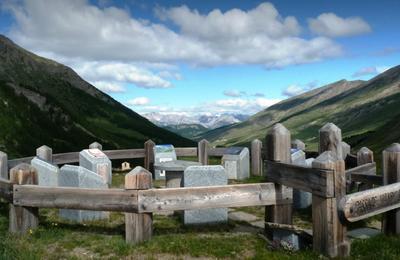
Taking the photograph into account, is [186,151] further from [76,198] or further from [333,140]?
[76,198]

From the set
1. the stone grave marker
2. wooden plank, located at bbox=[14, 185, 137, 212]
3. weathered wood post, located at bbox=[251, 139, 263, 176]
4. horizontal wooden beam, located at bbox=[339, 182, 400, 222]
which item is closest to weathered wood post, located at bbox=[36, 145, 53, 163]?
the stone grave marker

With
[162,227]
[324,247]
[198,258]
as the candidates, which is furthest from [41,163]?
[324,247]

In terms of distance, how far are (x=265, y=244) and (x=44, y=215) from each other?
690 cm

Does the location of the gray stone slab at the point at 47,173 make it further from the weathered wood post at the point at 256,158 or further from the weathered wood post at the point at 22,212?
the weathered wood post at the point at 256,158

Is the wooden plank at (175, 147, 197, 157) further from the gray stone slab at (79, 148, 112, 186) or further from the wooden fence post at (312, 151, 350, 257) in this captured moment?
the wooden fence post at (312, 151, 350, 257)

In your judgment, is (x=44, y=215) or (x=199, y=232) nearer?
(x=199, y=232)

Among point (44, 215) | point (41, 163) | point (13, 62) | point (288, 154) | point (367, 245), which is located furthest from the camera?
point (13, 62)

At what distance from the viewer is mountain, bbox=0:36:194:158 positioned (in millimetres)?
68250

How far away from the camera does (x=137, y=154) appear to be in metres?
22.3

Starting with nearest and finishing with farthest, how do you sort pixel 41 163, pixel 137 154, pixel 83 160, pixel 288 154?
pixel 288 154 < pixel 41 163 < pixel 83 160 < pixel 137 154

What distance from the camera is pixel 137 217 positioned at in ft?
29.1

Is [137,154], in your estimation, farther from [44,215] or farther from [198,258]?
[198,258]

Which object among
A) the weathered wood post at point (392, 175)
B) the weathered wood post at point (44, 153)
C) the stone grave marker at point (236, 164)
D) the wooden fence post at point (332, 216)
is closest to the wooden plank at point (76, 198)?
the wooden fence post at point (332, 216)

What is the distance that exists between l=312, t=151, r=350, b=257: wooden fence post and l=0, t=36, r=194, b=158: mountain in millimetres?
38748
